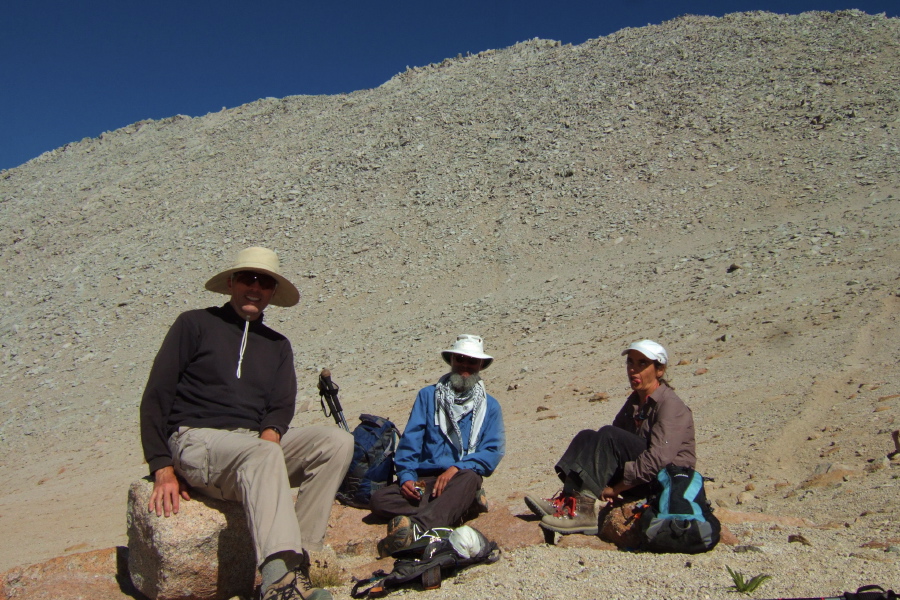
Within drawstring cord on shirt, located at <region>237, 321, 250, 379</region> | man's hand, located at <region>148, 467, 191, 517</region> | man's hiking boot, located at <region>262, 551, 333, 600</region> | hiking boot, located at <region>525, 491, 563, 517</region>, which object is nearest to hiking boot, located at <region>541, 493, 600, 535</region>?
hiking boot, located at <region>525, 491, 563, 517</region>

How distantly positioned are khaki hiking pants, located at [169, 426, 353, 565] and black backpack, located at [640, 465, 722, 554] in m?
1.66

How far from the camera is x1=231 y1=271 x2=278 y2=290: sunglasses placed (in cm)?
445

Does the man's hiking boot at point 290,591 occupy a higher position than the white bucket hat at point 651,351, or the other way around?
the white bucket hat at point 651,351

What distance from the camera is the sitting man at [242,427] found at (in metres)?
3.82

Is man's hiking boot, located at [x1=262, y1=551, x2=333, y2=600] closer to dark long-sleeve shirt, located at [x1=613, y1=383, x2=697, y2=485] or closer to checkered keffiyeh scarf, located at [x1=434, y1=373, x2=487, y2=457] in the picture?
checkered keffiyeh scarf, located at [x1=434, y1=373, x2=487, y2=457]

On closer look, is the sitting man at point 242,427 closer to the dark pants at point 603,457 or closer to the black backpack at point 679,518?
the dark pants at point 603,457

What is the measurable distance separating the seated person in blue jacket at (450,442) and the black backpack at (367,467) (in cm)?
28

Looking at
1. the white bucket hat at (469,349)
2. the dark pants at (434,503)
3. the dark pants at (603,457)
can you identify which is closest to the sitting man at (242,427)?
the dark pants at (434,503)

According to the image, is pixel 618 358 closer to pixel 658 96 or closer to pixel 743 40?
pixel 658 96

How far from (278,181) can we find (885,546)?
2767 centimetres

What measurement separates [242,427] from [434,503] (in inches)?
51.1

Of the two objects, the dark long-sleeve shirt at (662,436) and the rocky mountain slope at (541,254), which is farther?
the rocky mountain slope at (541,254)

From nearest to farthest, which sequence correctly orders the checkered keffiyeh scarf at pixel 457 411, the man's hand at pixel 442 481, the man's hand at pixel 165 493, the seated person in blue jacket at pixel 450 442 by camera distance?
the man's hand at pixel 165 493
the man's hand at pixel 442 481
the seated person in blue jacket at pixel 450 442
the checkered keffiyeh scarf at pixel 457 411

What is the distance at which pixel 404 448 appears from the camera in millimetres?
5223
